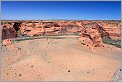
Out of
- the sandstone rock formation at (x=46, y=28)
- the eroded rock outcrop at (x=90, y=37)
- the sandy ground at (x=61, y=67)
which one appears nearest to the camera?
the sandy ground at (x=61, y=67)

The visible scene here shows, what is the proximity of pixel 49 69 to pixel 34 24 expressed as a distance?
1928 cm

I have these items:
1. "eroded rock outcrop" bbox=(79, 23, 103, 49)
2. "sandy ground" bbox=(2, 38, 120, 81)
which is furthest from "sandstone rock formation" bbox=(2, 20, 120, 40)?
"sandy ground" bbox=(2, 38, 120, 81)

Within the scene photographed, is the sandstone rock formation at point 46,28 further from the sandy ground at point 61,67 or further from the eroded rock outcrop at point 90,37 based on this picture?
the sandy ground at point 61,67

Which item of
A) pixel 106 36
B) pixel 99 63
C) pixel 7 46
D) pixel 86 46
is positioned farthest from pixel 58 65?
pixel 106 36

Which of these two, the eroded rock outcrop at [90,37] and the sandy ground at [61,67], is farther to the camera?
the eroded rock outcrop at [90,37]

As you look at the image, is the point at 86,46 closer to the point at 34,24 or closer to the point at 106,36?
the point at 106,36

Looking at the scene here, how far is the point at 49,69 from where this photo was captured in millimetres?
9492

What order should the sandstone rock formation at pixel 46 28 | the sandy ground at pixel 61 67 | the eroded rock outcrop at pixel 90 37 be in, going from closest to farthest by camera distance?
1. the sandy ground at pixel 61 67
2. the eroded rock outcrop at pixel 90 37
3. the sandstone rock formation at pixel 46 28

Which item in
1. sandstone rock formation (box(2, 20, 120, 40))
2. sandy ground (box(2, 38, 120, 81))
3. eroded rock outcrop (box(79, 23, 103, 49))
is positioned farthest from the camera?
sandstone rock formation (box(2, 20, 120, 40))

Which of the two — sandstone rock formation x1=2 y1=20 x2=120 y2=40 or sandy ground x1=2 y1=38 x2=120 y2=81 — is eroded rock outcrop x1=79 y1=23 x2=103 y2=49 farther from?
sandstone rock formation x1=2 y1=20 x2=120 y2=40

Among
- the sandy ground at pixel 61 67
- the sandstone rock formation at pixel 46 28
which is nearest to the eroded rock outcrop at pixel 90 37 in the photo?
the sandy ground at pixel 61 67

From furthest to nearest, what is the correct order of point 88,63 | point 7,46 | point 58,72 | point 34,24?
point 34,24 → point 7,46 → point 88,63 → point 58,72

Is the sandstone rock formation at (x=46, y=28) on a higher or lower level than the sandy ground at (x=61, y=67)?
higher

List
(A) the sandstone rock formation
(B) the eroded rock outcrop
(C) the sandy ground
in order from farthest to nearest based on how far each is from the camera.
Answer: (A) the sandstone rock formation, (B) the eroded rock outcrop, (C) the sandy ground
